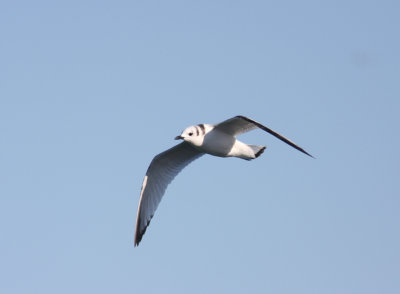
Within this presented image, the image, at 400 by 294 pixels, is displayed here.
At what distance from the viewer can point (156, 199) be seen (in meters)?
16.0

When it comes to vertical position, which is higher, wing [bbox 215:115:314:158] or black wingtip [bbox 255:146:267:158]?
wing [bbox 215:115:314:158]

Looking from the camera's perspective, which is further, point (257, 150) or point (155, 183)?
point (155, 183)

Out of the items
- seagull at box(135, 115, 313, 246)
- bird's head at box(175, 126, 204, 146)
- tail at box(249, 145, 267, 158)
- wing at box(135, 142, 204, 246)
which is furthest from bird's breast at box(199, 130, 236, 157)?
wing at box(135, 142, 204, 246)

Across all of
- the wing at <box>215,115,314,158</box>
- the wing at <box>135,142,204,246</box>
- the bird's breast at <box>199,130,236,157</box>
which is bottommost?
the wing at <box>135,142,204,246</box>

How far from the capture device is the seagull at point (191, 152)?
13.6 meters

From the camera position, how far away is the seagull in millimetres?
13625

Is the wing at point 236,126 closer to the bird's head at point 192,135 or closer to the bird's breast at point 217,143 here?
the bird's breast at point 217,143

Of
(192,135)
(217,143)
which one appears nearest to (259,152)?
(217,143)

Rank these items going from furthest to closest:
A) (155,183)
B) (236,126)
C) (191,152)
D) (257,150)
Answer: (155,183) < (191,152) < (257,150) < (236,126)

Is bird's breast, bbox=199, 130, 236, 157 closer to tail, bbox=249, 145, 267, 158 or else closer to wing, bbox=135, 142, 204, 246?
tail, bbox=249, 145, 267, 158

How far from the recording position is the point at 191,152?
15859mm

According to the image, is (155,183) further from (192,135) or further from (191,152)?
(192,135)

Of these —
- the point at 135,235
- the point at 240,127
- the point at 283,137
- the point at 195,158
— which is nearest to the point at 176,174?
the point at 195,158

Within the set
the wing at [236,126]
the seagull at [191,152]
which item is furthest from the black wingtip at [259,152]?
the wing at [236,126]
